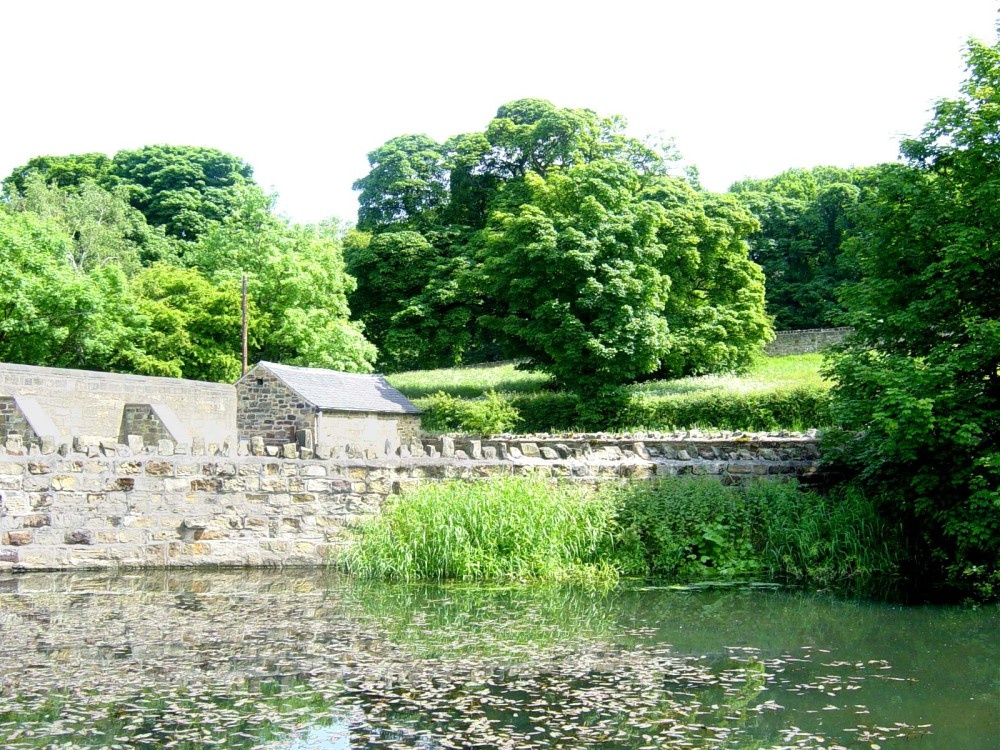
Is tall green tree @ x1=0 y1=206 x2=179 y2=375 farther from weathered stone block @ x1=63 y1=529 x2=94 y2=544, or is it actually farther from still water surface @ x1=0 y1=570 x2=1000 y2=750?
still water surface @ x1=0 y1=570 x2=1000 y2=750

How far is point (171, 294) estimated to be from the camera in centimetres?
3491

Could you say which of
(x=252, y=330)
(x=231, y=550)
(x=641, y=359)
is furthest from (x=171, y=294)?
(x=231, y=550)

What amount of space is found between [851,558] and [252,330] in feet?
84.7

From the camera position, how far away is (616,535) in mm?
12141

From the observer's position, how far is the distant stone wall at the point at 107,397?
18828mm

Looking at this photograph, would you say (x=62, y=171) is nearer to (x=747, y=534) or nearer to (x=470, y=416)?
(x=470, y=416)

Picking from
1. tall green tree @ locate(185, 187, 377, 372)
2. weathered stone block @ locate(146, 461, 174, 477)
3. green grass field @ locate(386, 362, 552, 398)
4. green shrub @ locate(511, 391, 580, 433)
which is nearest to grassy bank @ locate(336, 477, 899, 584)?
weathered stone block @ locate(146, 461, 174, 477)

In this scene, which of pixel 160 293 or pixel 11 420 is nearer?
pixel 11 420

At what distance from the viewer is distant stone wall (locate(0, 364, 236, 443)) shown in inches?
741

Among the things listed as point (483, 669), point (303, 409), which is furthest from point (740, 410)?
point (483, 669)

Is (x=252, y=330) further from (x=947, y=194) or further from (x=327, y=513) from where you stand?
(x=947, y=194)

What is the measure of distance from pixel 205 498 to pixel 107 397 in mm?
9783

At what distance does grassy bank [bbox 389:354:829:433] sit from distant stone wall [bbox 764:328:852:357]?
9.60 meters

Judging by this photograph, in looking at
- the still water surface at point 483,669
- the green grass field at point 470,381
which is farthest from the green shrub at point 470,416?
the still water surface at point 483,669
